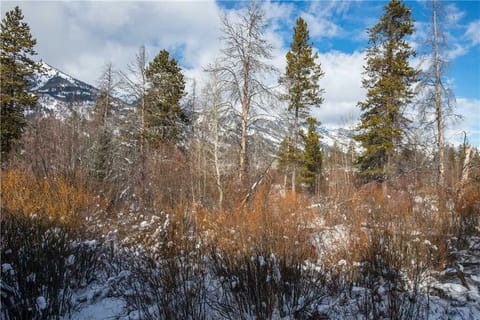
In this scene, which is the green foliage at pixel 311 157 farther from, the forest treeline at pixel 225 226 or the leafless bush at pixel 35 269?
the leafless bush at pixel 35 269

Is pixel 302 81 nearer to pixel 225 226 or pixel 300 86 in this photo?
pixel 300 86

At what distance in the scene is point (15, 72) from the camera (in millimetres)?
20562

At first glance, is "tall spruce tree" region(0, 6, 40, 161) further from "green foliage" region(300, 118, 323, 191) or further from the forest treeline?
"green foliage" region(300, 118, 323, 191)

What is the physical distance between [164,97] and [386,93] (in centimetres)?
1356

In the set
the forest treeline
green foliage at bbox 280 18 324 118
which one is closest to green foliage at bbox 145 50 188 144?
the forest treeline

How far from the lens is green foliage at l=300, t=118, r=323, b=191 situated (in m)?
22.0

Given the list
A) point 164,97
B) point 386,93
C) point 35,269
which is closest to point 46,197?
point 35,269

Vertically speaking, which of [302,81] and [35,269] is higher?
[302,81]

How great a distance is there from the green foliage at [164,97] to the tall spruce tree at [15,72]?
30.6ft

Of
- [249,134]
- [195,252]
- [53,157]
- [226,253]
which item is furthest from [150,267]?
[249,134]

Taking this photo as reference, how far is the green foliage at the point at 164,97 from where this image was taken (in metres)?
16.8

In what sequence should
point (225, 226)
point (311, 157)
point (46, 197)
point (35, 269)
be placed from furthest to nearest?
1. point (311, 157)
2. point (46, 197)
3. point (225, 226)
4. point (35, 269)

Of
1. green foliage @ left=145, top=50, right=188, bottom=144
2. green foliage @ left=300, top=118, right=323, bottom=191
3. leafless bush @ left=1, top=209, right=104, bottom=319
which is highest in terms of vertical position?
green foliage @ left=145, top=50, right=188, bottom=144

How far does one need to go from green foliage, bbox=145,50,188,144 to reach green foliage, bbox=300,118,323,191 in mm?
9272
